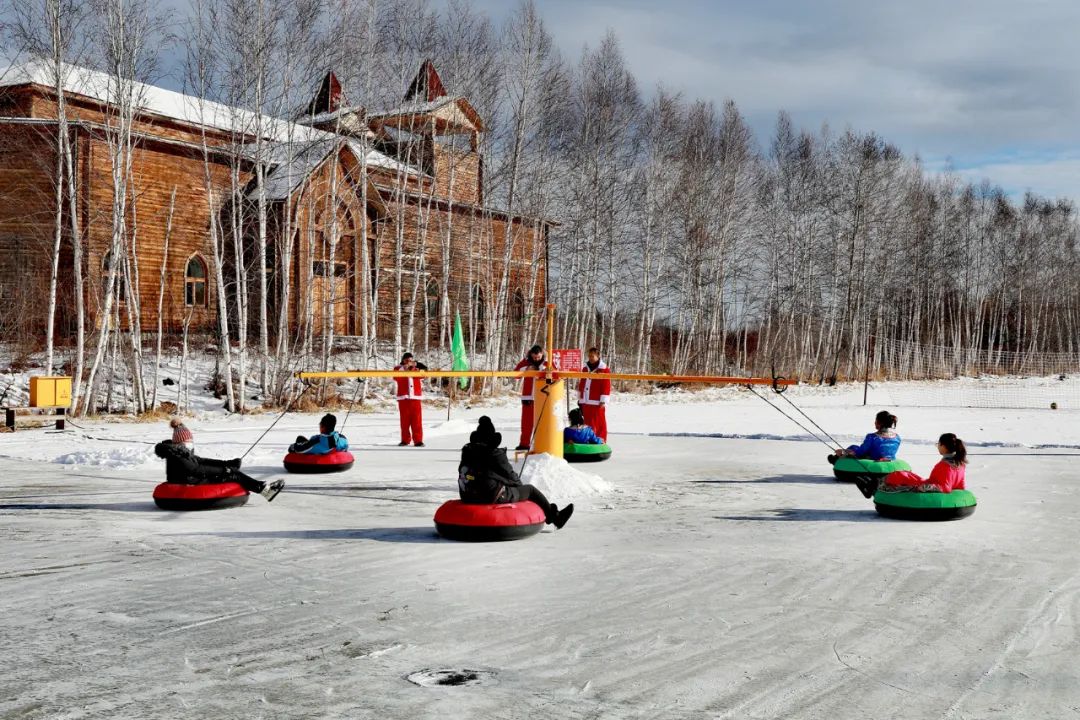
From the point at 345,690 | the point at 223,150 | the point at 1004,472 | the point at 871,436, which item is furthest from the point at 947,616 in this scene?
the point at 223,150

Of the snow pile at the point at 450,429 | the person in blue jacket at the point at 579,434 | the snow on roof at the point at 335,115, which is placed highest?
the snow on roof at the point at 335,115

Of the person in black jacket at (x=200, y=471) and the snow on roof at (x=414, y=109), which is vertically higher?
the snow on roof at (x=414, y=109)

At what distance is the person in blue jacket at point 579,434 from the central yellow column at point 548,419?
2265 millimetres

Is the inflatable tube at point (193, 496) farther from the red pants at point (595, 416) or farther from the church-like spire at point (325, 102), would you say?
the church-like spire at point (325, 102)

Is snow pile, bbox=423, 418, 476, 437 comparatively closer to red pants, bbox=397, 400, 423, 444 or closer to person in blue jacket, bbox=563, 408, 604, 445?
red pants, bbox=397, 400, 423, 444

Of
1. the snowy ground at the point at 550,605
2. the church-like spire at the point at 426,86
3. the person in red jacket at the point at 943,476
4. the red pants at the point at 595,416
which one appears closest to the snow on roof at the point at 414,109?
the church-like spire at the point at 426,86

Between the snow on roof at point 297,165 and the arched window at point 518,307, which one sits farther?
the arched window at point 518,307

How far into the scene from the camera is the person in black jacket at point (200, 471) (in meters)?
10.3

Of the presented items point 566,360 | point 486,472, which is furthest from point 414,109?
point 486,472

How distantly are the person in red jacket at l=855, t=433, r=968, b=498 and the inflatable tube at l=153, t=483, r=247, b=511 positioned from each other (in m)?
7.31

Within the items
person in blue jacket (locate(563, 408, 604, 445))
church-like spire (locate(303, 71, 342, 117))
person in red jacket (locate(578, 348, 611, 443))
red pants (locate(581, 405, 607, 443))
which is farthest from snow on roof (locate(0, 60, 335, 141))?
person in blue jacket (locate(563, 408, 604, 445))

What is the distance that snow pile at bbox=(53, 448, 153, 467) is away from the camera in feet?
46.9

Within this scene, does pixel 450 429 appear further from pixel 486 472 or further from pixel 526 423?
pixel 486 472

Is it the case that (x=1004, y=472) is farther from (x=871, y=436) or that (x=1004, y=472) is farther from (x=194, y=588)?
(x=194, y=588)
